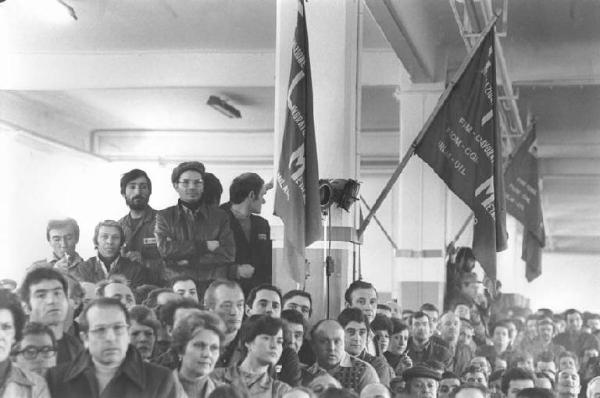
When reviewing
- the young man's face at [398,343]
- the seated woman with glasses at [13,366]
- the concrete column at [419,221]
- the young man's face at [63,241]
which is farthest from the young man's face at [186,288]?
the concrete column at [419,221]

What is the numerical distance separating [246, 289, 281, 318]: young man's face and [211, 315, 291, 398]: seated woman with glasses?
14.2 inches

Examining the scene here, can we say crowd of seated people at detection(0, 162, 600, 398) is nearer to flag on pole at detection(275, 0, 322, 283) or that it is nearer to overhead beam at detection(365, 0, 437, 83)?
flag on pole at detection(275, 0, 322, 283)

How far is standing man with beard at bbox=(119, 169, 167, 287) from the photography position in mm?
5641

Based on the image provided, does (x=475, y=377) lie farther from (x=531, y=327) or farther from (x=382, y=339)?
(x=531, y=327)

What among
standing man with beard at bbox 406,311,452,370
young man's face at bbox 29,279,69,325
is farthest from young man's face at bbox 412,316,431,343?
young man's face at bbox 29,279,69,325

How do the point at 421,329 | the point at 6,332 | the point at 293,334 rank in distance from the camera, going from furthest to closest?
1. the point at 421,329
2. the point at 293,334
3. the point at 6,332

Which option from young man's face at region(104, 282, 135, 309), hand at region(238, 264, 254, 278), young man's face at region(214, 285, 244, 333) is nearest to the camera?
young man's face at region(104, 282, 135, 309)

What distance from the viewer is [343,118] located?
6891 millimetres

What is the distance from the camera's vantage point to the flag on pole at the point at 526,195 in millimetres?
10406

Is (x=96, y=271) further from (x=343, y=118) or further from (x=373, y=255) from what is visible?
(x=373, y=255)

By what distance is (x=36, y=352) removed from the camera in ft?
14.1

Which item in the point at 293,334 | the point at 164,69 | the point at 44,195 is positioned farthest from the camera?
the point at 164,69

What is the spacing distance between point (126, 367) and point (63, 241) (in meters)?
1.21

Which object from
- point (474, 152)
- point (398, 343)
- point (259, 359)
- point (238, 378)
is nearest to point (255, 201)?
point (259, 359)
